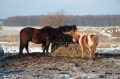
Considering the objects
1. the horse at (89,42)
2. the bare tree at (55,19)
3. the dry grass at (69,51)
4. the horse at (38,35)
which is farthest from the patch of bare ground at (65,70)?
the bare tree at (55,19)

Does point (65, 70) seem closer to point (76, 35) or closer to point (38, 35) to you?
point (76, 35)

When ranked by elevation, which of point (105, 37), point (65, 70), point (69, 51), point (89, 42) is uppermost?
point (89, 42)

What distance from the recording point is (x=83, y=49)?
36.6 feet

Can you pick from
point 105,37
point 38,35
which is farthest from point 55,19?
point 38,35

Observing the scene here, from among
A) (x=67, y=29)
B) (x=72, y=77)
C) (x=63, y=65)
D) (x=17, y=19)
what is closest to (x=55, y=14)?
(x=67, y=29)

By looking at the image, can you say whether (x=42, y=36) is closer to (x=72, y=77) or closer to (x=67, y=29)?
(x=67, y=29)

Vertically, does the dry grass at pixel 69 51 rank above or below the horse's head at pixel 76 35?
below

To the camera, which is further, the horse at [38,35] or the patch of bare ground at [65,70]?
the horse at [38,35]

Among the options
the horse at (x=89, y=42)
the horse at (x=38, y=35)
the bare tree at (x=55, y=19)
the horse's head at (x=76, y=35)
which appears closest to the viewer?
the horse at (x=89, y=42)

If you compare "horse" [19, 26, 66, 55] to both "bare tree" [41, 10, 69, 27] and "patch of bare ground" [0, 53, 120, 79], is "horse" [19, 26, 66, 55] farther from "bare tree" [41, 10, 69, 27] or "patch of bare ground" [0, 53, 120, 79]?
"bare tree" [41, 10, 69, 27]

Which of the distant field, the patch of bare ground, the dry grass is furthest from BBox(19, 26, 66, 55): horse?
the distant field

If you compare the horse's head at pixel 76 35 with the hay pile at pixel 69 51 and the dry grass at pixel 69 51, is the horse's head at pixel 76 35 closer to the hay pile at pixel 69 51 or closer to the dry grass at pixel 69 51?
the hay pile at pixel 69 51

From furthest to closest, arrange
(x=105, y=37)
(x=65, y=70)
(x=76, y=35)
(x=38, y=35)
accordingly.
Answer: (x=105, y=37) < (x=38, y=35) < (x=76, y=35) < (x=65, y=70)

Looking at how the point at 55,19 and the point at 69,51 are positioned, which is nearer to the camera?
the point at 69,51
